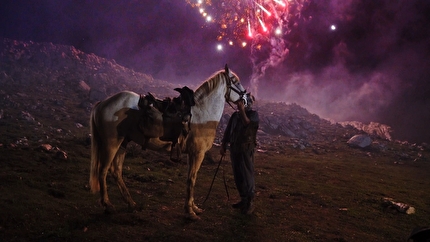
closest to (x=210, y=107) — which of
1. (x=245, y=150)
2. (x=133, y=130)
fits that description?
(x=245, y=150)

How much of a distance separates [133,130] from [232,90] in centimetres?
256

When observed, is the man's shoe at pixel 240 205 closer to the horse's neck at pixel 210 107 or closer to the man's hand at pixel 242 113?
the man's hand at pixel 242 113

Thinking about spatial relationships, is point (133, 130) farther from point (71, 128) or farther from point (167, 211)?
point (71, 128)

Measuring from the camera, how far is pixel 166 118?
5246mm

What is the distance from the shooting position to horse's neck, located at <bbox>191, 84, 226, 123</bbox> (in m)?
5.59

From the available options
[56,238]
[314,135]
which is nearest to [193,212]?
[56,238]

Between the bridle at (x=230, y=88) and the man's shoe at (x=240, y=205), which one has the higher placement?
the bridle at (x=230, y=88)

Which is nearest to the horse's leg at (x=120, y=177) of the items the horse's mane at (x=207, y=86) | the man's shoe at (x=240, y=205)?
Result: the horse's mane at (x=207, y=86)

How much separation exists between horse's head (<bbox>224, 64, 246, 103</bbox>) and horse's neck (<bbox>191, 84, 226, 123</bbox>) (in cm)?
14

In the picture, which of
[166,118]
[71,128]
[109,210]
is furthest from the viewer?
[71,128]

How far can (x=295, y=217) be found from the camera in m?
6.33

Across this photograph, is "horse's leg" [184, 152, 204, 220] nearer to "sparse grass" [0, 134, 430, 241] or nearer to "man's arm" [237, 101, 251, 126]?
"sparse grass" [0, 134, 430, 241]

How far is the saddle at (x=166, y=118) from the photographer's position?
16.9 feet

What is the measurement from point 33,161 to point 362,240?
34.8 feet
